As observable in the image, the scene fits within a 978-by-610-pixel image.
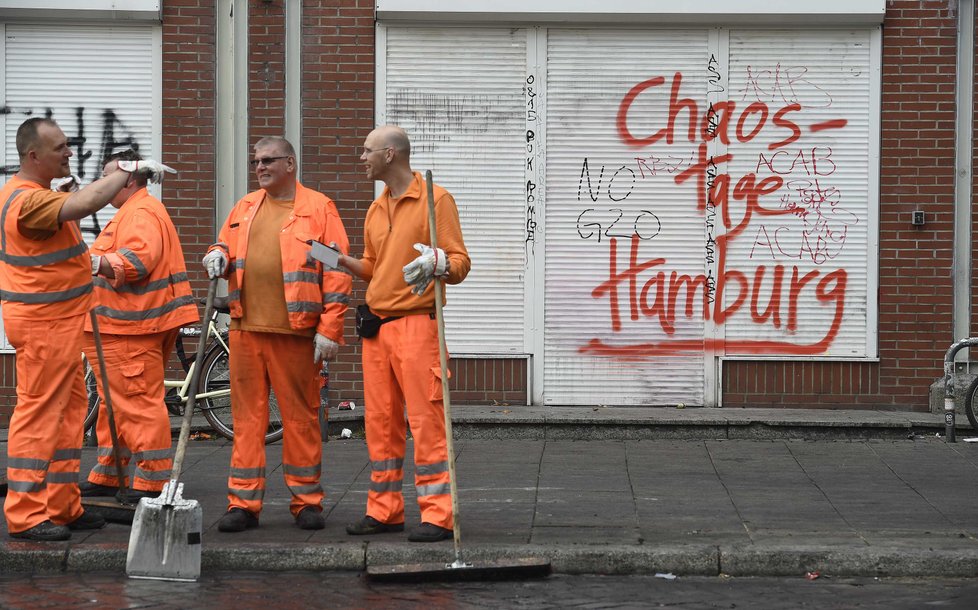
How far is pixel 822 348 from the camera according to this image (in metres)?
10.9

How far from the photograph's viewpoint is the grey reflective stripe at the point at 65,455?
22.3ft

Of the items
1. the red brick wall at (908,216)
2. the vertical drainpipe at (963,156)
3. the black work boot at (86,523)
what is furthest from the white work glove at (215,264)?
the vertical drainpipe at (963,156)

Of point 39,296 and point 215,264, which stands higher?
point 215,264

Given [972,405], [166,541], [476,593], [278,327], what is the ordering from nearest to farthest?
[476,593], [166,541], [278,327], [972,405]

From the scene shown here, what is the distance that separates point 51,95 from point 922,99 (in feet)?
23.8

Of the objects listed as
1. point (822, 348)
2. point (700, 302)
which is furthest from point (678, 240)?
point (822, 348)

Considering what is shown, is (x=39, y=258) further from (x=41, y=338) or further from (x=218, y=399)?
(x=218, y=399)

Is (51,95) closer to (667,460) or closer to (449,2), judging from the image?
(449,2)

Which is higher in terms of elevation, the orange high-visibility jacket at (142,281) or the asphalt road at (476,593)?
the orange high-visibility jacket at (142,281)

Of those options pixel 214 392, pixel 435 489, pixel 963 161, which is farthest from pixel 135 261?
pixel 963 161

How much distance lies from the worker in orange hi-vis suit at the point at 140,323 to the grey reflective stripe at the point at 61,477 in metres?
0.45

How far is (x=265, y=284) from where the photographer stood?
6930 millimetres

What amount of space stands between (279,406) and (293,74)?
4.80m

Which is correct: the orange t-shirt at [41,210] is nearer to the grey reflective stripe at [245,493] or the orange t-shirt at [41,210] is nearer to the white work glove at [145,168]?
the white work glove at [145,168]
